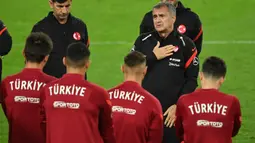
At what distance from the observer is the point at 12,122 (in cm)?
724

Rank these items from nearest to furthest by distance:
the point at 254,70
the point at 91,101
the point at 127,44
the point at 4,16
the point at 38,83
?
the point at 91,101, the point at 38,83, the point at 254,70, the point at 127,44, the point at 4,16

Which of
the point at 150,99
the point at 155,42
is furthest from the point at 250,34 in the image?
the point at 150,99

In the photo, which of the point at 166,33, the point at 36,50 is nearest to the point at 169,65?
the point at 166,33

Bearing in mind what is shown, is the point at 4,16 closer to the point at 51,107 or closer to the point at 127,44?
the point at 127,44

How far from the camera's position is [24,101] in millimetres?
7168

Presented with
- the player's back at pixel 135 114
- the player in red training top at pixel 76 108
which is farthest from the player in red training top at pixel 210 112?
the player in red training top at pixel 76 108

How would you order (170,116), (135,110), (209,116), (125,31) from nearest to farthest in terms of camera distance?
(209,116)
(135,110)
(170,116)
(125,31)

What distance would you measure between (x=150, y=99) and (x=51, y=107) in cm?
91

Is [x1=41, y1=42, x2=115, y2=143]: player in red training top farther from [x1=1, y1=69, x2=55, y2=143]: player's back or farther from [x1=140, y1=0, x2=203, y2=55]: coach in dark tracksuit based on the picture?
[x1=140, y1=0, x2=203, y2=55]: coach in dark tracksuit

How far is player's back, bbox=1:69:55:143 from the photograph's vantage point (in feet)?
23.5

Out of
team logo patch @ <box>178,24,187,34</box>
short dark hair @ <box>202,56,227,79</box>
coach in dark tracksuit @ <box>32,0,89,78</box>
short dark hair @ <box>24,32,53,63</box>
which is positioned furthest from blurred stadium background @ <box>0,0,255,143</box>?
short dark hair @ <box>24,32,53,63</box>

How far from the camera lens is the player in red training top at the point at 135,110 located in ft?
23.0

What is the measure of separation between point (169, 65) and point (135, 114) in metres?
1.37

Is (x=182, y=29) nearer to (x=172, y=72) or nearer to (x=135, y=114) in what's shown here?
(x=172, y=72)
